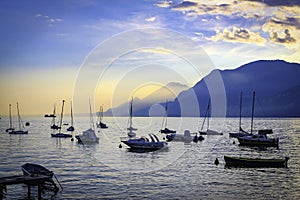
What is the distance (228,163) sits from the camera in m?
55.3

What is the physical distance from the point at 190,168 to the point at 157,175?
8.79m

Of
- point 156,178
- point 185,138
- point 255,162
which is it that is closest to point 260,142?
point 185,138

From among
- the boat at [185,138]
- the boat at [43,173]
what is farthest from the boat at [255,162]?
the boat at [185,138]

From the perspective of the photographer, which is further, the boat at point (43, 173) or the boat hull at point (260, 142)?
the boat hull at point (260, 142)

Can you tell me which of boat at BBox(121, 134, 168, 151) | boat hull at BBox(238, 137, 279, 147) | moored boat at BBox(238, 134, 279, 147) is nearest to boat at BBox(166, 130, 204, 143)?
moored boat at BBox(238, 134, 279, 147)

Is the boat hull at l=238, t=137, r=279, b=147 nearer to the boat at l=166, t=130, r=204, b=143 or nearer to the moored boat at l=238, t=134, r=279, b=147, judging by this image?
the moored boat at l=238, t=134, r=279, b=147

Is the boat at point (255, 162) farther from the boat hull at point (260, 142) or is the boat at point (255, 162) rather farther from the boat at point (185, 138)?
the boat at point (185, 138)

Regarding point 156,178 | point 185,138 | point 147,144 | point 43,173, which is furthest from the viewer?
point 185,138

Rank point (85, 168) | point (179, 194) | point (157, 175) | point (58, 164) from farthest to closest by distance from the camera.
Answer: point (58, 164), point (85, 168), point (157, 175), point (179, 194)

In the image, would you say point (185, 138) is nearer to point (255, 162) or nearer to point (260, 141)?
point (260, 141)

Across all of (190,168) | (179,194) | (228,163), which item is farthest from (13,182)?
(228,163)

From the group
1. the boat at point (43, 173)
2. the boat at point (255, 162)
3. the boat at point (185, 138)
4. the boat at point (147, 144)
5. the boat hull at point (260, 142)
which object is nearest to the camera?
the boat at point (43, 173)

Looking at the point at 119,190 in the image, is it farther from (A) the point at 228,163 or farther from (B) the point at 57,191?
(A) the point at 228,163

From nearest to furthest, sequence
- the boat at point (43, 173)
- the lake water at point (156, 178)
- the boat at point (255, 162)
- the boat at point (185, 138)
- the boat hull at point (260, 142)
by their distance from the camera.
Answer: the lake water at point (156, 178), the boat at point (43, 173), the boat at point (255, 162), the boat hull at point (260, 142), the boat at point (185, 138)
